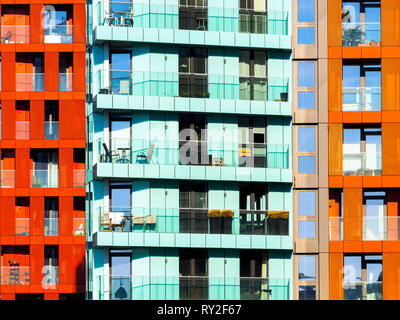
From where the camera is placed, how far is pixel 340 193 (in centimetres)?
5850

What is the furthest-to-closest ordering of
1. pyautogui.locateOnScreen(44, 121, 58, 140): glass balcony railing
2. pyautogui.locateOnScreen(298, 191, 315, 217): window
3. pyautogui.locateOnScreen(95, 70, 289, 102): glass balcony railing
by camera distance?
pyautogui.locateOnScreen(44, 121, 58, 140): glass balcony railing → pyautogui.locateOnScreen(95, 70, 289, 102): glass balcony railing → pyautogui.locateOnScreen(298, 191, 315, 217): window

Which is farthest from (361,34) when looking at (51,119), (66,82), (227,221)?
(51,119)

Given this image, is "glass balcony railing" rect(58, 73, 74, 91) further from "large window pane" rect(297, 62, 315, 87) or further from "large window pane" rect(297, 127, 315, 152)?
"large window pane" rect(297, 127, 315, 152)

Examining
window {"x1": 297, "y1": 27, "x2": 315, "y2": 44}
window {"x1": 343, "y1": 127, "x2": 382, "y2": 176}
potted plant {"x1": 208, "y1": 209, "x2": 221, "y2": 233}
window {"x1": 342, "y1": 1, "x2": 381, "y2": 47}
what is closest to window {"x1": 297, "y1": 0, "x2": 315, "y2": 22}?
window {"x1": 297, "y1": 27, "x2": 315, "y2": 44}

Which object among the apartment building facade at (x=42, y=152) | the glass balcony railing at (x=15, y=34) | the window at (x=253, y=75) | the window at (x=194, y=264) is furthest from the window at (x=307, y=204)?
the glass balcony railing at (x=15, y=34)

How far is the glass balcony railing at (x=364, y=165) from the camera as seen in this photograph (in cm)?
5834

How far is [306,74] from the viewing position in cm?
5941

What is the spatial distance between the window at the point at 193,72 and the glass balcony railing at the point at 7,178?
1869 cm

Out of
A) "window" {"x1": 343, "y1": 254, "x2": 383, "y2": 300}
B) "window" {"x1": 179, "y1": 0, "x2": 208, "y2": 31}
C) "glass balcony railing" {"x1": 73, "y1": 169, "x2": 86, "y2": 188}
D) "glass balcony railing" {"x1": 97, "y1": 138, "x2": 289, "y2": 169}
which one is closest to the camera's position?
"window" {"x1": 343, "y1": 254, "x2": 383, "y2": 300}

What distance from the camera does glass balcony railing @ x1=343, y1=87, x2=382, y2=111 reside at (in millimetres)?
58656

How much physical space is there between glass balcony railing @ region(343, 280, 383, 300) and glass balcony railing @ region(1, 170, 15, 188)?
24.4 meters

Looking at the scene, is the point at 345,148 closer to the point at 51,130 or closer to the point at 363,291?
the point at 363,291
